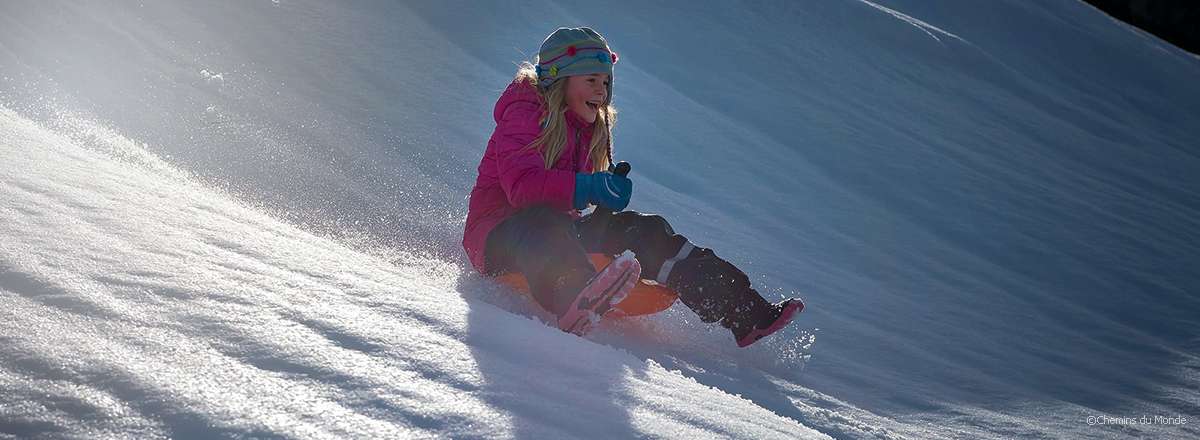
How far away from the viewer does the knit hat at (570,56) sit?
3.21 meters

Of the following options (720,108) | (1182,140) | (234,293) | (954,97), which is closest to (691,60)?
(720,108)

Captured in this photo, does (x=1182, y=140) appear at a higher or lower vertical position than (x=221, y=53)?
higher

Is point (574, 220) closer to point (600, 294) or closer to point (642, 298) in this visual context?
point (642, 298)

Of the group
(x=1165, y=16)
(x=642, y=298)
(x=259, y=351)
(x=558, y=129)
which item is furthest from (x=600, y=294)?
(x=1165, y=16)

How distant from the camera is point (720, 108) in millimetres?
6438

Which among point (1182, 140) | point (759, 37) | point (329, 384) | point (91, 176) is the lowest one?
point (91, 176)

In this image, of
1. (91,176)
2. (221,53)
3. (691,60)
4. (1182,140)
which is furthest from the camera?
(1182,140)

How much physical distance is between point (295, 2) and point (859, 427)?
5.32 metres

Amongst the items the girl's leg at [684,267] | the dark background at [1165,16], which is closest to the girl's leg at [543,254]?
the girl's leg at [684,267]

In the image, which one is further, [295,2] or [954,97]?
[954,97]

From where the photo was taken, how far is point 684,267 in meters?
2.85

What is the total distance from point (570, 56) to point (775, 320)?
119 centimetres

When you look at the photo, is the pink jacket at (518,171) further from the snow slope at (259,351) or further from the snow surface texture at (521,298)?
the snow slope at (259,351)

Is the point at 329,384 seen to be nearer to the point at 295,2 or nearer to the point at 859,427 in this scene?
the point at 859,427
